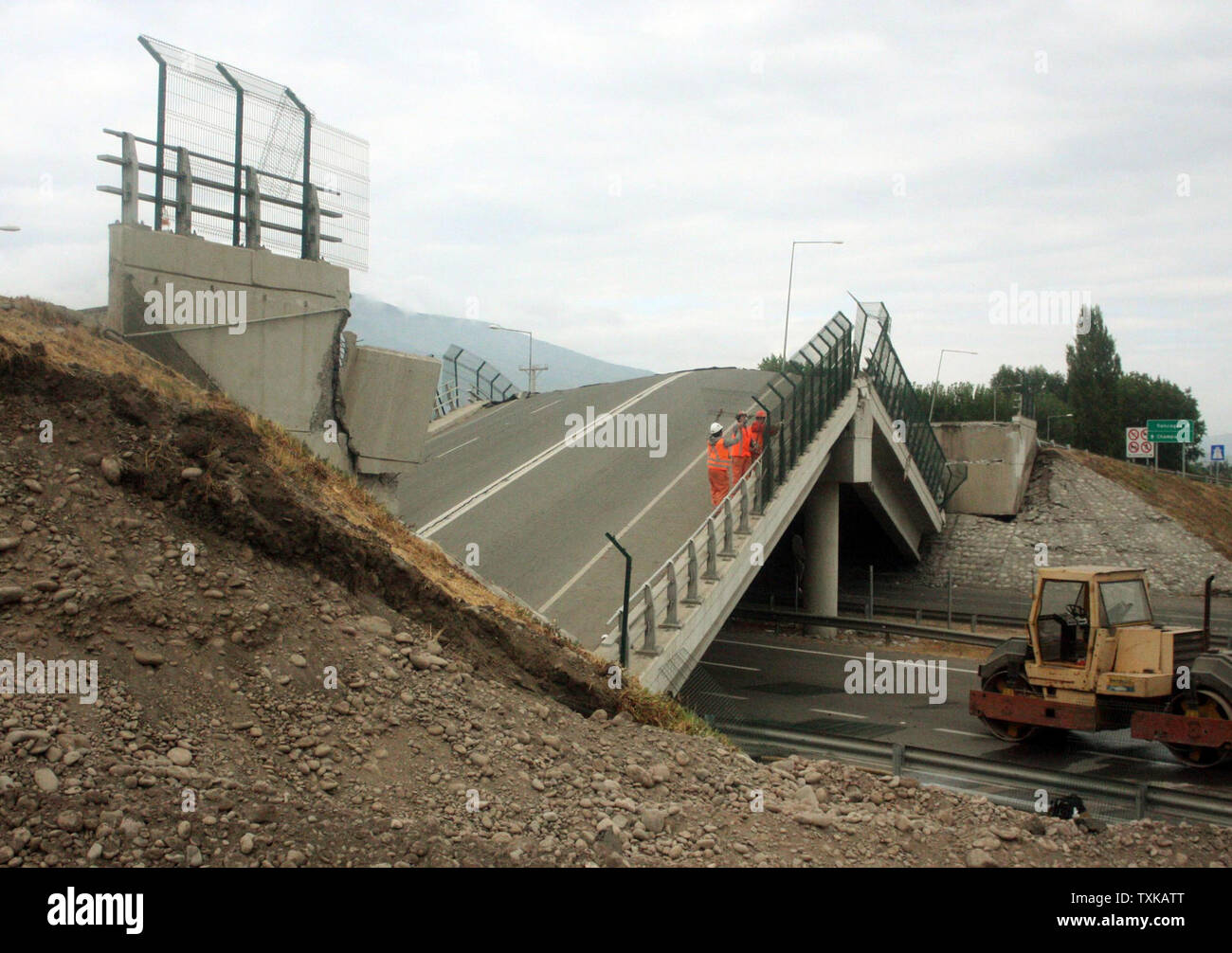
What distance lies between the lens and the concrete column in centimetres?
2580

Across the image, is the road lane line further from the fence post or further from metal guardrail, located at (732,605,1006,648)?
metal guardrail, located at (732,605,1006,648)

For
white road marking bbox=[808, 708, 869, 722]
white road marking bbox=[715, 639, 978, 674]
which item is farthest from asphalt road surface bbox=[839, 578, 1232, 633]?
white road marking bbox=[808, 708, 869, 722]

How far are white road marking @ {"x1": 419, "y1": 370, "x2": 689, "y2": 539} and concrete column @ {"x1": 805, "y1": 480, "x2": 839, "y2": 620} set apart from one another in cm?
627

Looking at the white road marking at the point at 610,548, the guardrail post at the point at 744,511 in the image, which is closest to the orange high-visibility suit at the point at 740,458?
the guardrail post at the point at 744,511

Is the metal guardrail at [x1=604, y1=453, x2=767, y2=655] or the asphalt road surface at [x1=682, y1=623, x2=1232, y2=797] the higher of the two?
the metal guardrail at [x1=604, y1=453, x2=767, y2=655]

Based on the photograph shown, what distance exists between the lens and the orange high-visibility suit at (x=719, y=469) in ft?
60.8

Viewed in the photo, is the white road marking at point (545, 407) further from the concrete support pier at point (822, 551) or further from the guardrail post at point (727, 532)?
the guardrail post at point (727, 532)

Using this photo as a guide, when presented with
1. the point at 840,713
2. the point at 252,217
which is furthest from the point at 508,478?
the point at 252,217

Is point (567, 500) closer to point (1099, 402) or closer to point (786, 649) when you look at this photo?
point (786, 649)

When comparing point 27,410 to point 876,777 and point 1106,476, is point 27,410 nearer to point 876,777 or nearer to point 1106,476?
point 876,777

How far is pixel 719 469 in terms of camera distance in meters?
18.6

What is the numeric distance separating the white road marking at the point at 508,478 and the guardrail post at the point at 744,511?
16.5 ft

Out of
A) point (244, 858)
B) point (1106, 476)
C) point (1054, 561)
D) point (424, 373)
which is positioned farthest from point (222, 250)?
point (1106, 476)

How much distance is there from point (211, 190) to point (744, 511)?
8.90 metres
